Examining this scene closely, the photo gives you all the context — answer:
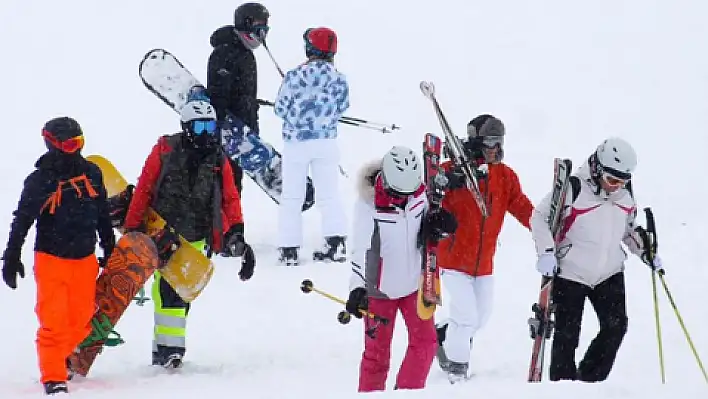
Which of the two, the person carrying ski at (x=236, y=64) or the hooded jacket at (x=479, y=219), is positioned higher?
the person carrying ski at (x=236, y=64)

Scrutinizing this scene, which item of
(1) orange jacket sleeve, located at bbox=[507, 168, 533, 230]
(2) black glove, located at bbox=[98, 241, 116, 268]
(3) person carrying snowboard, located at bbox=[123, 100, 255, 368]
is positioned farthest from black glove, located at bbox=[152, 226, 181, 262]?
(1) orange jacket sleeve, located at bbox=[507, 168, 533, 230]

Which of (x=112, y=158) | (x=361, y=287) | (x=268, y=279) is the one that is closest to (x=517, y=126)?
(x=112, y=158)

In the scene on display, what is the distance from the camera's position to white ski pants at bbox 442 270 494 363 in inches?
297

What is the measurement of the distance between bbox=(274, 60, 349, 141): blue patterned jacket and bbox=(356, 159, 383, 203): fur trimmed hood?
→ 11.2 feet

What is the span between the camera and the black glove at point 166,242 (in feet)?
23.6

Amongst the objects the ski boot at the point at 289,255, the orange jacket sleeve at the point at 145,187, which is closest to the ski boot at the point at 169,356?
the orange jacket sleeve at the point at 145,187

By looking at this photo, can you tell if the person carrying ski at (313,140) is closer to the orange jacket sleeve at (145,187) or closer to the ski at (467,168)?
the ski at (467,168)

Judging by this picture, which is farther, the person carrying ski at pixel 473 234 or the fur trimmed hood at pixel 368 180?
the person carrying ski at pixel 473 234

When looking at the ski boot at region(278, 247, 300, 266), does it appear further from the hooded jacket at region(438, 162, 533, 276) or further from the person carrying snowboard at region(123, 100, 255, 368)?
the hooded jacket at region(438, 162, 533, 276)

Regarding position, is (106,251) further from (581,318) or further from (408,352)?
(581,318)

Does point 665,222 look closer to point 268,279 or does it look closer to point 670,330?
point 670,330

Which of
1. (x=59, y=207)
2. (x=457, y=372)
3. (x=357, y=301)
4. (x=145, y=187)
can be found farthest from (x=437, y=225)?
(x=59, y=207)

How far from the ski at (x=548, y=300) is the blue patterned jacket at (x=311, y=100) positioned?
3393 millimetres

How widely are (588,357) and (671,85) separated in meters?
10.5
